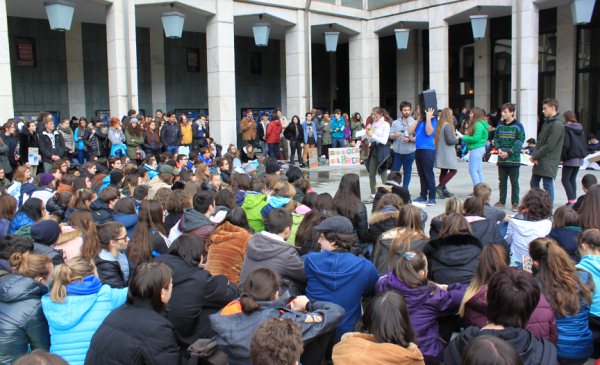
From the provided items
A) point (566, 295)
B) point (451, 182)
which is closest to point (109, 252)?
point (566, 295)

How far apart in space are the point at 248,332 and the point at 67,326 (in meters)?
1.18

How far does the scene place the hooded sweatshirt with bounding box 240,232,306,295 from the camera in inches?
171

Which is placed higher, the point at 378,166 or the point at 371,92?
the point at 371,92

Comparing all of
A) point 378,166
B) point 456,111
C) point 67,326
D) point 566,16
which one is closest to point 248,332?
point 67,326

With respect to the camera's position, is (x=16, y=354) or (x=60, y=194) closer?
(x=16, y=354)

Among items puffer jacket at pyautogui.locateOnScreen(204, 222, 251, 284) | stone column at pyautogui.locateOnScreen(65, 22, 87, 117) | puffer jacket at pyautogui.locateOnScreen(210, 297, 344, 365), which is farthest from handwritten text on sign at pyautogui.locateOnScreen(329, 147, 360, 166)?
puffer jacket at pyautogui.locateOnScreen(210, 297, 344, 365)

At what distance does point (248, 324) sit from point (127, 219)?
10.0 ft

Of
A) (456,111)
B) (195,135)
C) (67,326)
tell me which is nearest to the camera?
(67,326)

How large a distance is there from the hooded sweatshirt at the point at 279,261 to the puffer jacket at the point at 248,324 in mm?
763

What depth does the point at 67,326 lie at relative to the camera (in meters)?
3.70

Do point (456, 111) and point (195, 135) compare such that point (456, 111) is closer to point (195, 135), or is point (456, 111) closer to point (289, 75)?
point (289, 75)

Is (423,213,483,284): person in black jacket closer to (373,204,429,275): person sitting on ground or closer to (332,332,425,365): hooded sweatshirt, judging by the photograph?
(373,204,429,275): person sitting on ground

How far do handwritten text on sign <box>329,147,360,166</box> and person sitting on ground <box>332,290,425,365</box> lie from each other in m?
14.0

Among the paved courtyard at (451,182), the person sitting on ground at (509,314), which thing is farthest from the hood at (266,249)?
the paved courtyard at (451,182)
